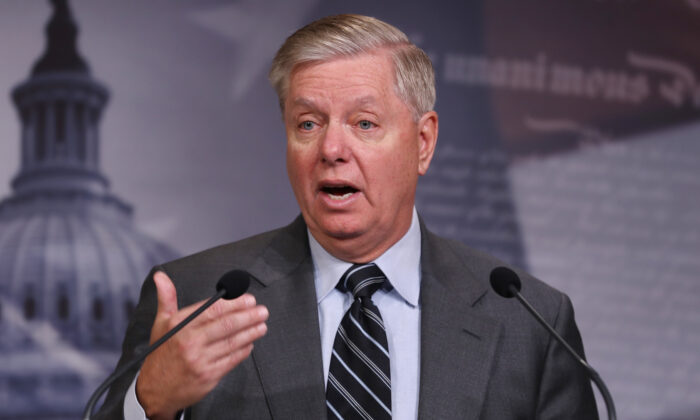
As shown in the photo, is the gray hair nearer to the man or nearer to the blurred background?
the man

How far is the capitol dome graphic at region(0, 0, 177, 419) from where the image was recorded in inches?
124

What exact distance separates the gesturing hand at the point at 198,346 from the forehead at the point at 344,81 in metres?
0.55

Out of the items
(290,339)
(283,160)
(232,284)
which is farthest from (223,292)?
(283,160)

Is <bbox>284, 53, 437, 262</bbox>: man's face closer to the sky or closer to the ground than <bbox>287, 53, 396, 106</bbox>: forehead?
closer to the ground

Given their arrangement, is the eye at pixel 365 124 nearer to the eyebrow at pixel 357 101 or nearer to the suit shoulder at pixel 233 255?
the eyebrow at pixel 357 101

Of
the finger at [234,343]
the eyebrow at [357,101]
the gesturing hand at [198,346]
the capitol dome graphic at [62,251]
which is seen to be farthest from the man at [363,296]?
the capitol dome graphic at [62,251]

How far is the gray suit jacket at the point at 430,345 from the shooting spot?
1644mm

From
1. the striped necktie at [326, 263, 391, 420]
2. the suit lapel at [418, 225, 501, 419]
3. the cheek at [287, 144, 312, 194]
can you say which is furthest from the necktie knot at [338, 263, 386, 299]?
the cheek at [287, 144, 312, 194]

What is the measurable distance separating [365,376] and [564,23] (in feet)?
8.56

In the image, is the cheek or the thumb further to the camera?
the cheek

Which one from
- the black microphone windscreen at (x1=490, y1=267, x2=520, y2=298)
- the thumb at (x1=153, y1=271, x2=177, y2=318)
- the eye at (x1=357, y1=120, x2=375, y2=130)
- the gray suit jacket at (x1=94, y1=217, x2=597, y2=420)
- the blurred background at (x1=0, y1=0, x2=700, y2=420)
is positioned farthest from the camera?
the blurred background at (x1=0, y1=0, x2=700, y2=420)

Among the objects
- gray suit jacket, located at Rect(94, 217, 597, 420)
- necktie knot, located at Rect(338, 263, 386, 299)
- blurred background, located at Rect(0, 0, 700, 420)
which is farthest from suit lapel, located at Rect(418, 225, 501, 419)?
blurred background, located at Rect(0, 0, 700, 420)

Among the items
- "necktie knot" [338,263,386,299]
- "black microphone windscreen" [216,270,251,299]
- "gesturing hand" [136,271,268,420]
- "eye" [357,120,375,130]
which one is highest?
"eye" [357,120,375,130]

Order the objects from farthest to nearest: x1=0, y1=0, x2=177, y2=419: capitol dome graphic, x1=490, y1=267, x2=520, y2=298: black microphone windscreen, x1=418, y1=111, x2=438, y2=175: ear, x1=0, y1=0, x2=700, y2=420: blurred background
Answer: x1=0, y1=0, x2=700, y2=420: blurred background
x1=0, y1=0, x2=177, y2=419: capitol dome graphic
x1=418, y1=111, x2=438, y2=175: ear
x1=490, y1=267, x2=520, y2=298: black microphone windscreen
